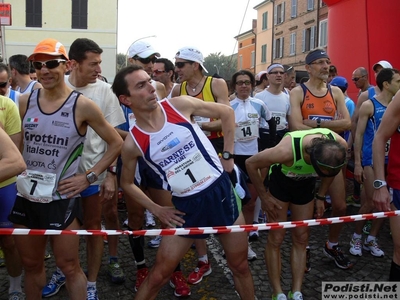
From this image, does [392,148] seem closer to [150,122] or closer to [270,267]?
[270,267]

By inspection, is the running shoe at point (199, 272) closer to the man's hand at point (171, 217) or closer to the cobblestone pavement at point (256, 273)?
the cobblestone pavement at point (256, 273)

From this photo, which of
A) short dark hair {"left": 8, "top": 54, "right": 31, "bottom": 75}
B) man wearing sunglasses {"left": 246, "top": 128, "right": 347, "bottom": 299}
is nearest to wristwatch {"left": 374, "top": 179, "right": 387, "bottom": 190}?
man wearing sunglasses {"left": 246, "top": 128, "right": 347, "bottom": 299}

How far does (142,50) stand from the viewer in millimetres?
4758

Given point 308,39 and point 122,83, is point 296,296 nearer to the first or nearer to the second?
point 122,83

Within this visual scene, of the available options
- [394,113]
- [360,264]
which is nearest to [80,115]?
[394,113]

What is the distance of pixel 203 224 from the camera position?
3037 millimetres

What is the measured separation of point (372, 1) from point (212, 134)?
5.70 m

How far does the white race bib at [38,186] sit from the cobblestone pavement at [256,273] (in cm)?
134

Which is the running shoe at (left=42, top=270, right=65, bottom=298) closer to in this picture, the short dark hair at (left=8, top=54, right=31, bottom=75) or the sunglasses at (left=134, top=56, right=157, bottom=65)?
the sunglasses at (left=134, top=56, right=157, bottom=65)

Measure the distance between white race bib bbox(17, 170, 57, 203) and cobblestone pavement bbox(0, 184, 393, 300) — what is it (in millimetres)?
1335

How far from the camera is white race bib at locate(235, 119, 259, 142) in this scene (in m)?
5.44

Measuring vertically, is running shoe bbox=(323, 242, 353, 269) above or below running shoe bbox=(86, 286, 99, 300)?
above

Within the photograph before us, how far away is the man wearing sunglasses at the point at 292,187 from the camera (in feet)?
10.9

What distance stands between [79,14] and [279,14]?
20894 millimetres
